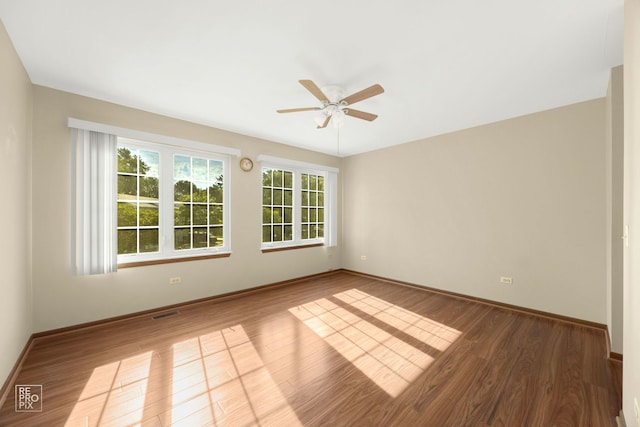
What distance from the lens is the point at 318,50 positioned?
2064 millimetres

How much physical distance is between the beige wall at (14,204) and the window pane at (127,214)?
748 mm

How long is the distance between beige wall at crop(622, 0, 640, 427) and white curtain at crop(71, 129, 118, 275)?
424cm

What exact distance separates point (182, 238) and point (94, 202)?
1086mm

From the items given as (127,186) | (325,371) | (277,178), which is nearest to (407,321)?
(325,371)

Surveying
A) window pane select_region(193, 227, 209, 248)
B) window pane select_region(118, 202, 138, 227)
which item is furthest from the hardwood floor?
window pane select_region(118, 202, 138, 227)

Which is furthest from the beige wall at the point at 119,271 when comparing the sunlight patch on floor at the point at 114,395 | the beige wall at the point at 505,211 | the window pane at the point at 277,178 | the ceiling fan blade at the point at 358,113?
the beige wall at the point at 505,211

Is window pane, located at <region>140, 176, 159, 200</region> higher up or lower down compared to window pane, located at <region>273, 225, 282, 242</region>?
higher up

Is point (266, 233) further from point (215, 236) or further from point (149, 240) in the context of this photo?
point (149, 240)

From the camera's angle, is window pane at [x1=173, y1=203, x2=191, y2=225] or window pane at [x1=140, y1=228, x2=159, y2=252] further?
window pane at [x1=173, y1=203, x2=191, y2=225]

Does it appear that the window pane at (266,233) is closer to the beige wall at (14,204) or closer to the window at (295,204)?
the window at (295,204)

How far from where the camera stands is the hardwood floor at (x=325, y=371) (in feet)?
5.52

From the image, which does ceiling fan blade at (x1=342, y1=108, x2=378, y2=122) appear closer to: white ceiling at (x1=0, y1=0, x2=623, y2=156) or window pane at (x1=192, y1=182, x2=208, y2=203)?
white ceiling at (x1=0, y1=0, x2=623, y2=156)

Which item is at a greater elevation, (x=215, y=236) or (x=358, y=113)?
(x=358, y=113)

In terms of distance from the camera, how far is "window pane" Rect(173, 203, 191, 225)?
3.57 meters
